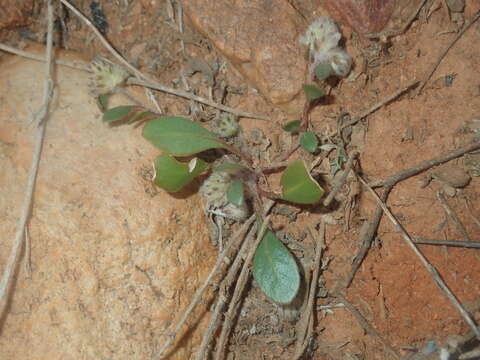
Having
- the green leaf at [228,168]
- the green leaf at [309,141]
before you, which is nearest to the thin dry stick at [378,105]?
the green leaf at [309,141]

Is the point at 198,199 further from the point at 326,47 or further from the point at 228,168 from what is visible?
the point at 326,47

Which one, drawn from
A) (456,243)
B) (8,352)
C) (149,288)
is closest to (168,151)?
(149,288)

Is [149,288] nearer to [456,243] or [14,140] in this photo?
[14,140]

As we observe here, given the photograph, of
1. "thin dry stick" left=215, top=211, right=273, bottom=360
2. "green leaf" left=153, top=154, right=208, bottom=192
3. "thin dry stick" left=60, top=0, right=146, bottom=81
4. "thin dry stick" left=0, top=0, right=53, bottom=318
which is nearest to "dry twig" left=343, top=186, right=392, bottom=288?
"thin dry stick" left=215, top=211, right=273, bottom=360

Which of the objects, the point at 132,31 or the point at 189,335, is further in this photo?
the point at 132,31

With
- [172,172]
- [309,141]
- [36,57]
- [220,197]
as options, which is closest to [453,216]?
[309,141]

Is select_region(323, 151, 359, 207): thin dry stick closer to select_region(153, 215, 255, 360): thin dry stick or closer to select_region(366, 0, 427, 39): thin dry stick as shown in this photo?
select_region(153, 215, 255, 360): thin dry stick
